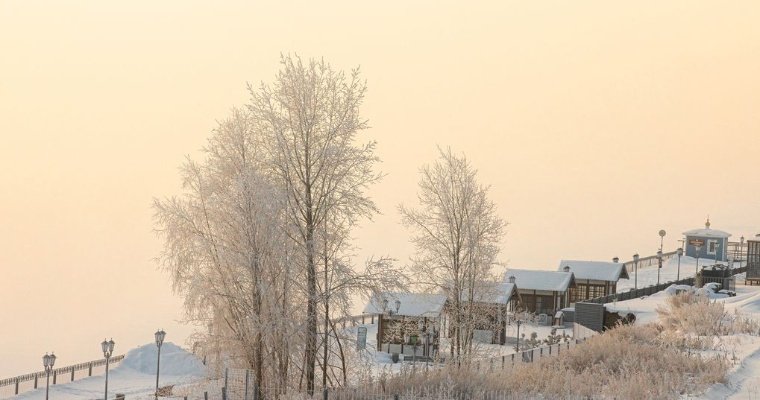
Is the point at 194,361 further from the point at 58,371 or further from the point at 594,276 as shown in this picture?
the point at 594,276

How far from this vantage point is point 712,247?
301 ft

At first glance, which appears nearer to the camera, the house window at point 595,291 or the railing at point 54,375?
the railing at point 54,375

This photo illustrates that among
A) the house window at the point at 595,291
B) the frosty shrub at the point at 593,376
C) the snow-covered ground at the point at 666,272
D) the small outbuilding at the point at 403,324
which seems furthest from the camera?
the snow-covered ground at the point at 666,272

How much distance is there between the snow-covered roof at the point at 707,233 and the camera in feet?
298

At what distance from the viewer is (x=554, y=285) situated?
66562 mm

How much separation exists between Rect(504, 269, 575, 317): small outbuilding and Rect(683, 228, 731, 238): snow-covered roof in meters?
28.9

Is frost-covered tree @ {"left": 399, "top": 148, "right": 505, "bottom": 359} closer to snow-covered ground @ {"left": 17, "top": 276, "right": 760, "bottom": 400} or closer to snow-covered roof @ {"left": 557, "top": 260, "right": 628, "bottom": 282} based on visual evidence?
snow-covered ground @ {"left": 17, "top": 276, "right": 760, "bottom": 400}

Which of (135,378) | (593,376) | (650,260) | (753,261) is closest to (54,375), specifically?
(135,378)

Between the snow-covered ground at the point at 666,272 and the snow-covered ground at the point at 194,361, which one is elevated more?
the snow-covered ground at the point at 666,272

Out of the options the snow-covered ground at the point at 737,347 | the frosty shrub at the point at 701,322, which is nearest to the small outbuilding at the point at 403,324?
the snow-covered ground at the point at 737,347

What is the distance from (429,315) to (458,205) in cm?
1088

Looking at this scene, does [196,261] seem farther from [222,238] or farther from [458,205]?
[458,205]

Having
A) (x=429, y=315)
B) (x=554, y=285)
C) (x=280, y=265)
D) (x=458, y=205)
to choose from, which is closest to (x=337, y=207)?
(x=280, y=265)

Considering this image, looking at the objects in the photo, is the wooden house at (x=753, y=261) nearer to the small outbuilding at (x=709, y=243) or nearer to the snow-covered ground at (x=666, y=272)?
the snow-covered ground at (x=666, y=272)
